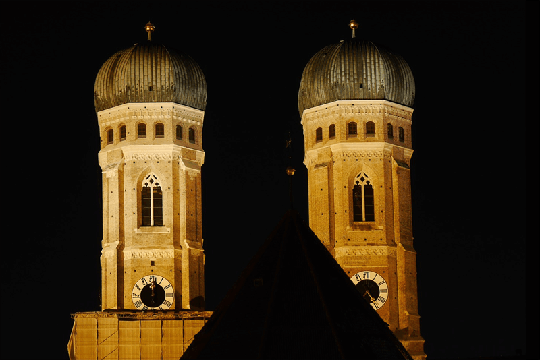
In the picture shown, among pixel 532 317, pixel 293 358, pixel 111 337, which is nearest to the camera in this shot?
pixel 532 317

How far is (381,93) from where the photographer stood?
196ft

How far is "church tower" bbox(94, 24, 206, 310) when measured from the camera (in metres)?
59.1

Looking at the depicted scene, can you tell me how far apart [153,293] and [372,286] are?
Result: 7.28 meters

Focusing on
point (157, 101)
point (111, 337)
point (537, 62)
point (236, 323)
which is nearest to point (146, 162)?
point (157, 101)

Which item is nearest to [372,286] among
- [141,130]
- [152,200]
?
[152,200]

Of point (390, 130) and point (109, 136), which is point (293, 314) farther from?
point (109, 136)

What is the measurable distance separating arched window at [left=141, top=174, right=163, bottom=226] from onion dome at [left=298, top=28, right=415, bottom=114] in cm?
617

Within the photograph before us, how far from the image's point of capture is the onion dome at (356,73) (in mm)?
59625

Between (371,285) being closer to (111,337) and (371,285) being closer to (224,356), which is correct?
(111,337)

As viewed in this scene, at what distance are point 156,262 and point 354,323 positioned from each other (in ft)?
60.2

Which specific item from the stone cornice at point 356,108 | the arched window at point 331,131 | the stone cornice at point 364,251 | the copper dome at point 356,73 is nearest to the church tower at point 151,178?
the stone cornice at point 356,108

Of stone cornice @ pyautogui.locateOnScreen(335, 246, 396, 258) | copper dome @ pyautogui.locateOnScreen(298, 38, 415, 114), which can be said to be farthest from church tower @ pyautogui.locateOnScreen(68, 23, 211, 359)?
stone cornice @ pyautogui.locateOnScreen(335, 246, 396, 258)

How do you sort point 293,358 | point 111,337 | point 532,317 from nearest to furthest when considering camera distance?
point 532,317
point 293,358
point 111,337

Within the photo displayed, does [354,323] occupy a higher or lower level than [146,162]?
lower
